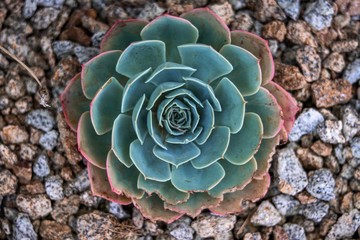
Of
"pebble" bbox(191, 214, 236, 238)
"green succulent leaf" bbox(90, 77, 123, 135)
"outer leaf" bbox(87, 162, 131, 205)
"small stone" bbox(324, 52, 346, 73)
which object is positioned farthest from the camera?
"small stone" bbox(324, 52, 346, 73)

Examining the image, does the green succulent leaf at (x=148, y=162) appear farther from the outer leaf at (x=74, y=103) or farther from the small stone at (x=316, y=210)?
the small stone at (x=316, y=210)

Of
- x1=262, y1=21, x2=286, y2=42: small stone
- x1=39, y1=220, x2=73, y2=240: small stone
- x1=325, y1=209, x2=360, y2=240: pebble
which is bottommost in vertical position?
x1=325, y1=209, x2=360, y2=240: pebble

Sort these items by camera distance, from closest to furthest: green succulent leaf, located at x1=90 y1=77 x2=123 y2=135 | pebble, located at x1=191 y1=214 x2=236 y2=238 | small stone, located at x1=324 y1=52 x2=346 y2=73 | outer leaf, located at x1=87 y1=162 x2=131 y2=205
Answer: green succulent leaf, located at x1=90 y1=77 x2=123 y2=135 < outer leaf, located at x1=87 y1=162 x2=131 y2=205 < pebble, located at x1=191 y1=214 x2=236 y2=238 < small stone, located at x1=324 y1=52 x2=346 y2=73

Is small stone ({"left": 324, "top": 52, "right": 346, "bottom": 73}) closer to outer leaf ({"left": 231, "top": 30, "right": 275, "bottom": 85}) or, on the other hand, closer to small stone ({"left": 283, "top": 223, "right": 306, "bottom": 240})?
outer leaf ({"left": 231, "top": 30, "right": 275, "bottom": 85})

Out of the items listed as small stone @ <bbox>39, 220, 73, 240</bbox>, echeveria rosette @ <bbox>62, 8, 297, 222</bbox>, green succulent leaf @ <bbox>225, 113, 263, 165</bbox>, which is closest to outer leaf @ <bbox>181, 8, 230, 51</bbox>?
echeveria rosette @ <bbox>62, 8, 297, 222</bbox>

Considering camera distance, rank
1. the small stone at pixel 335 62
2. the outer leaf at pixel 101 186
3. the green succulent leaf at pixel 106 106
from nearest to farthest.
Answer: the green succulent leaf at pixel 106 106 < the outer leaf at pixel 101 186 < the small stone at pixel 335 62

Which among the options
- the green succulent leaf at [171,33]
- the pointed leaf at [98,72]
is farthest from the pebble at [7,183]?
the green succulent leaf at [171,33]

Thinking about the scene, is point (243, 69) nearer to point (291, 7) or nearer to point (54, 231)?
point (291, 7)
